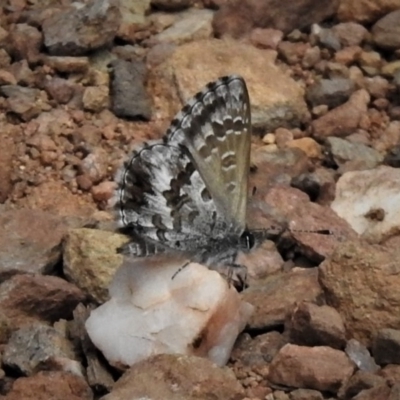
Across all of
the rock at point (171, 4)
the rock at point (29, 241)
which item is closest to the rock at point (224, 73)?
the rock at point (171, 4)

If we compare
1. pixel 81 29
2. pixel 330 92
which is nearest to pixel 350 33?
pixel 330 92

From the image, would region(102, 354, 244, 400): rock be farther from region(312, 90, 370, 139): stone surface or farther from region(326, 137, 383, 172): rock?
region(312, 90, 370, 139): stone surface

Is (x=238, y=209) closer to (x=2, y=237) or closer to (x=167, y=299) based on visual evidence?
(x=167, y=299)

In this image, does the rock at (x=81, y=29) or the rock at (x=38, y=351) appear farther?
the rock at (x=81, y=29)

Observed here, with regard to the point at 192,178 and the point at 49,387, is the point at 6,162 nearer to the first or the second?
the point at 192,178

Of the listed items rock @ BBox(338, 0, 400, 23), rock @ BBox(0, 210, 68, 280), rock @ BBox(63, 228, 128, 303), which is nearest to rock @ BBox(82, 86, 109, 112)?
rock @ BBox(0, 210, 68, 280)

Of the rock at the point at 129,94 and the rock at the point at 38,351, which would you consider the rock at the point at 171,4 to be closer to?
the rock at the point at 129,94

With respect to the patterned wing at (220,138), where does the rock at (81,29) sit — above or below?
below
